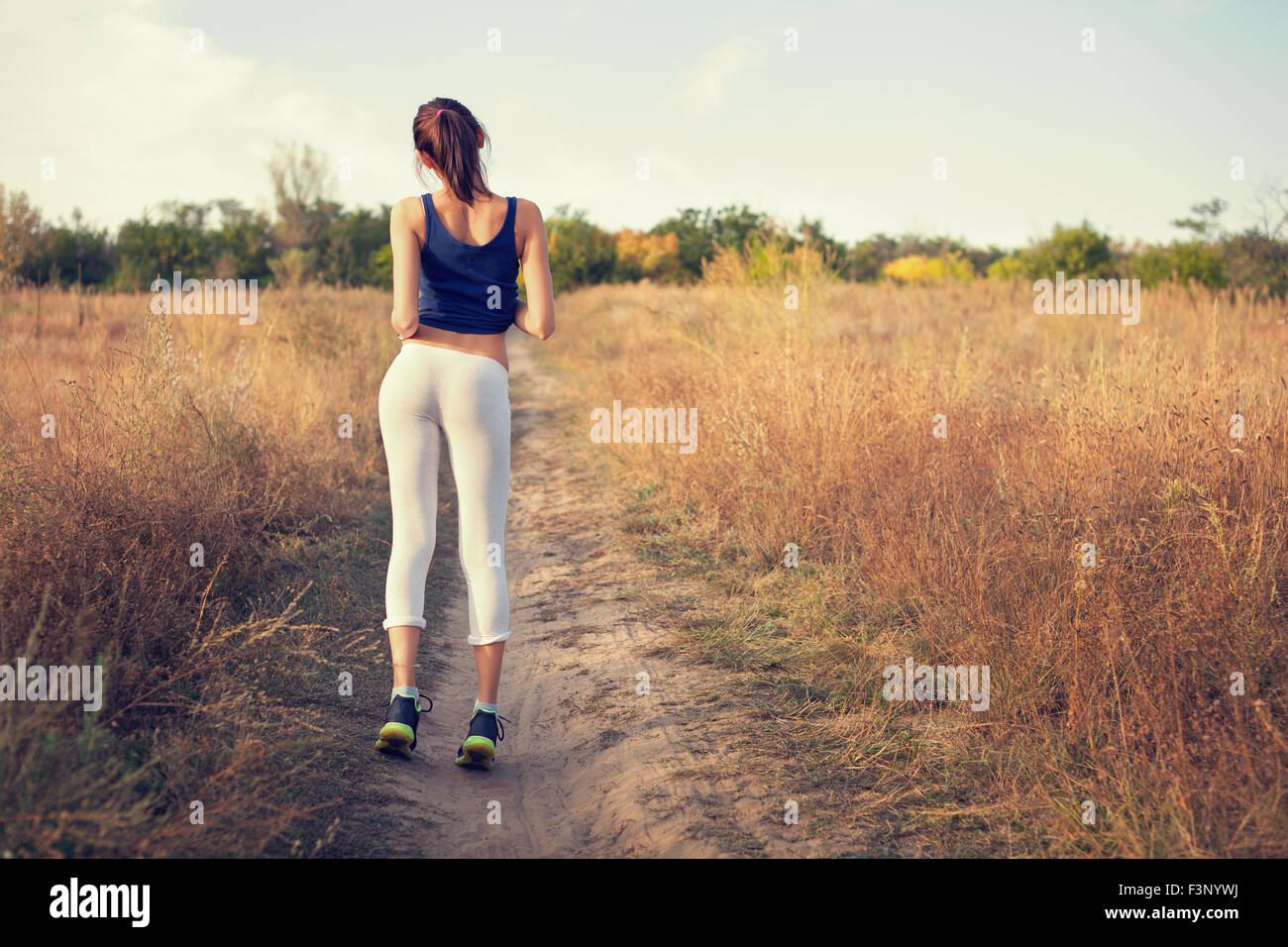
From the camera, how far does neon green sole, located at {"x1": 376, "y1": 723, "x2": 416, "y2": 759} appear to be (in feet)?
9.09

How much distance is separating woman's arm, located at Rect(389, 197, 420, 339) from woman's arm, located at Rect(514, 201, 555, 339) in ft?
1.11

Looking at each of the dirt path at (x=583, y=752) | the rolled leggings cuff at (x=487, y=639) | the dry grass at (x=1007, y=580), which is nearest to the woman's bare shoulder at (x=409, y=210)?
the rolled leggings cuff at (x=487, y=639)

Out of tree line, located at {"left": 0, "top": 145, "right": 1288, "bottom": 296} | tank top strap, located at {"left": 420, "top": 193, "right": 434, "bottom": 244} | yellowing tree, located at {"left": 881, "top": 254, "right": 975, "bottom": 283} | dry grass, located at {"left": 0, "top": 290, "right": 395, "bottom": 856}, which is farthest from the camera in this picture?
yellowing tree, located at {"left": 881, "top": 254, "right": 975, "bottom": 283}

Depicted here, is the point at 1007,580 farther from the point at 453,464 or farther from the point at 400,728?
the point at 400,728

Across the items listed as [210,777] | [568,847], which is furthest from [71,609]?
[568,847]

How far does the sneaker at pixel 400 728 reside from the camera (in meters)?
2.77

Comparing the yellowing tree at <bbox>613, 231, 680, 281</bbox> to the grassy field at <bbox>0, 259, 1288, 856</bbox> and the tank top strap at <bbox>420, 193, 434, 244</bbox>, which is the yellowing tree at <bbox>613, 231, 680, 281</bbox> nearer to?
the grassy field at <bbox>0, 259, 1288, 856</bbox>

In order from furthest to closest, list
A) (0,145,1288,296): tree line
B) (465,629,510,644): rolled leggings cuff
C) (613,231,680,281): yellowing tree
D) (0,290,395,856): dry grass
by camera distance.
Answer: (613,231,680,281): yellowing tree < (0,145,1288,296): tree line < (465,629,510,644): rolled leggings cuff < (0,290,395,856): dry grass

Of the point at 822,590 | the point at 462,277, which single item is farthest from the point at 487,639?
the point at 822,590

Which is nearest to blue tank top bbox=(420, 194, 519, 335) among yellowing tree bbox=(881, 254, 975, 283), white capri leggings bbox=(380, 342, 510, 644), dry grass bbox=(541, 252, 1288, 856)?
white capri leggings bbox=(380, 342, 510, 644)

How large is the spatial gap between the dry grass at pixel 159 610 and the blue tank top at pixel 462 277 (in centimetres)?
124

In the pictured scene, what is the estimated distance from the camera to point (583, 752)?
3.15 metres

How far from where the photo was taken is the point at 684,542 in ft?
17.7
